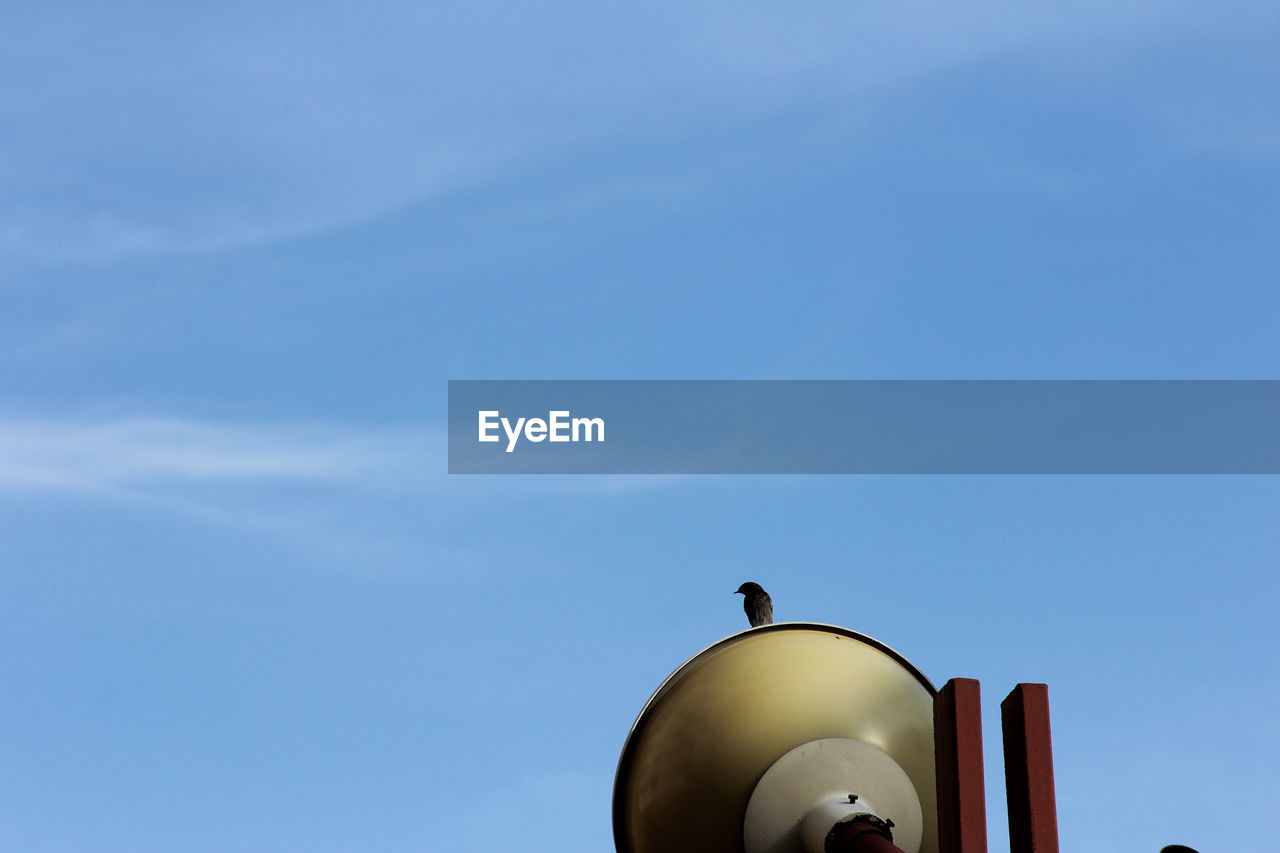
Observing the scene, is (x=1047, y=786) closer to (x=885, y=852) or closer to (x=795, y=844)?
(x=885, y=852)

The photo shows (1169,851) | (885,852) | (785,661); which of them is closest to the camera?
(885,852)

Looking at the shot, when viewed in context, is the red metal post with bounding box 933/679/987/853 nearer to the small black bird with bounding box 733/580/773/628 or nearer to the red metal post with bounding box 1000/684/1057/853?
the red metal post with bounding box 1000/684/1057/853

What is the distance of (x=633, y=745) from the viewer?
870 centimetres

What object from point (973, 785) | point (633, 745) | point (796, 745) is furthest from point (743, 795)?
point (973, 785)

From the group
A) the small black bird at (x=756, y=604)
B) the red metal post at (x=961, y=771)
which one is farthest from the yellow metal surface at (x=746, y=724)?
the small black bird at (x=756, y=604)

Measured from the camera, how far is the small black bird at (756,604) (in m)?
13.6

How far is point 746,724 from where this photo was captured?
27.1 ft

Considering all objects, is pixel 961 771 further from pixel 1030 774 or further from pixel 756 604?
pixel 756 604

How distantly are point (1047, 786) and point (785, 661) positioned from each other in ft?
6.56

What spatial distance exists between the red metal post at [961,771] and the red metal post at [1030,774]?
174 mm

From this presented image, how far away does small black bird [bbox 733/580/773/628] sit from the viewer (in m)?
13.6

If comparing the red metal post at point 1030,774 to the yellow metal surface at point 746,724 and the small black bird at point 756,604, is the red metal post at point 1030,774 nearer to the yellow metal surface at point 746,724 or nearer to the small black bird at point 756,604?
the yellow metal surface at point 746,724

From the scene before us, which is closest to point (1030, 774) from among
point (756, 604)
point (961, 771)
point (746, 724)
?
point (961, 771)

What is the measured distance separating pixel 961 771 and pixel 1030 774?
0.33 metres
